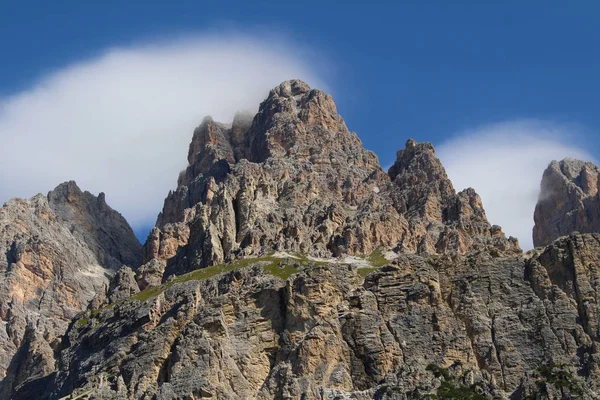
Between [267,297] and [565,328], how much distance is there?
47.7 metres

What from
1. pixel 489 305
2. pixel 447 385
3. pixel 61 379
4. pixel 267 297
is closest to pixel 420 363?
pixel 447 385

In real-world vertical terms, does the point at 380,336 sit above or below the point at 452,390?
above

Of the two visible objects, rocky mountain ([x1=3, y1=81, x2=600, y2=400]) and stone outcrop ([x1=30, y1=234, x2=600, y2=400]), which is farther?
stone outcrop ([x1=30, y1=234, x2=600, y2=400])

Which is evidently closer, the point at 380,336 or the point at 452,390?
the point at 452,390

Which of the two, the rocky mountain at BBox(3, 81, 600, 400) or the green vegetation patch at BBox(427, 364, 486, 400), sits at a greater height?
the rocky mountain at BBox(3, 81, 600, 400)

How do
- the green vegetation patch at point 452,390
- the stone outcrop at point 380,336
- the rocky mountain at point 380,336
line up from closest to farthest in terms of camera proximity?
1. the green vegetation patch at point 452,390
2. the rocky mountain at point 380,336
3. the stone outcrop at point 380,336

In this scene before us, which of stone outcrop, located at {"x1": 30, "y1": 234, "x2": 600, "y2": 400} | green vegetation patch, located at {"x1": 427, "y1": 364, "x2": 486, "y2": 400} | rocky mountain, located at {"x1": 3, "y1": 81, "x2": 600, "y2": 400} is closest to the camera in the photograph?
green vegetation patch, located at {"x1": 427, "y1": 364, "x2": 486, "y2": 400}

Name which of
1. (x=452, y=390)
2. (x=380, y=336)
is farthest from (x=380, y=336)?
(x=452, y=390)

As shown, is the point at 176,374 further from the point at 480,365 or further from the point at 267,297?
the point at 480,365

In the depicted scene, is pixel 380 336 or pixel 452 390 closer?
pixel 452 390

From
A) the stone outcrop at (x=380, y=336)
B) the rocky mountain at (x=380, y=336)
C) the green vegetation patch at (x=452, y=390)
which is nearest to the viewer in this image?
the green vegetation patch at (x=452, y=390)

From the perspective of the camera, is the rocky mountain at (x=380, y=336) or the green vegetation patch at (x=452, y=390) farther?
the rocky mountain at (x=380, y=336)

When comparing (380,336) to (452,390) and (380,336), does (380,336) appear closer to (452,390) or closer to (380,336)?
(380,336)

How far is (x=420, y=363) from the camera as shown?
155625mm
